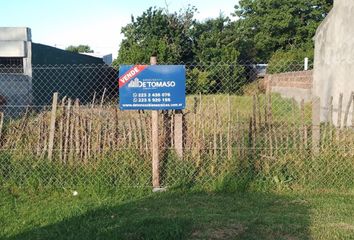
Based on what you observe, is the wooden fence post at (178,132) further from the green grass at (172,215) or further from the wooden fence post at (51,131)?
the wooden fence post at (51,131)

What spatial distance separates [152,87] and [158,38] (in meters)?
22.3

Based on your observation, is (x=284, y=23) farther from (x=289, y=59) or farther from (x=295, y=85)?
(x=295, y=85)

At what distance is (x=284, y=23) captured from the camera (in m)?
41.3

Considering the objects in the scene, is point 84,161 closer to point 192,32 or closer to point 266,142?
point 266,142

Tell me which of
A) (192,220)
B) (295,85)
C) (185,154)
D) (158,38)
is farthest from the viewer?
(158,38)

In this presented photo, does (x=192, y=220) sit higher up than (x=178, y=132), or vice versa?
(x=178, y=132)

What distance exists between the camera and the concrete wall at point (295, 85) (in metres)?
16.8

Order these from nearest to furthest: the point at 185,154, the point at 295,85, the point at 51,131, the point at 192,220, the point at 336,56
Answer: the point at 192,220 → the point at 185,154 → the point at 51,131 → the point at 336,56 → the point at 295,85

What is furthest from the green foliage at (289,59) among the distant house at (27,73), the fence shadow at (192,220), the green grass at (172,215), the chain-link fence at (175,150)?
the fence shadow at (192,220)

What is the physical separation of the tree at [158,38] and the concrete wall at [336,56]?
12.5m

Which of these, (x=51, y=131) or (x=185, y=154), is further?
(x=51, y=131)

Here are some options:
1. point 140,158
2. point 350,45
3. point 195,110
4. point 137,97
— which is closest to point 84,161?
point 140,158

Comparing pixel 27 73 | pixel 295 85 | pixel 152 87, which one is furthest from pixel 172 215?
pixel 295 85

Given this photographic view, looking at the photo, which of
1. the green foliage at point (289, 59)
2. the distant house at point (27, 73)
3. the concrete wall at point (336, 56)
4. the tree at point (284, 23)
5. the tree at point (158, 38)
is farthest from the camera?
the tree at point (284, 23)
